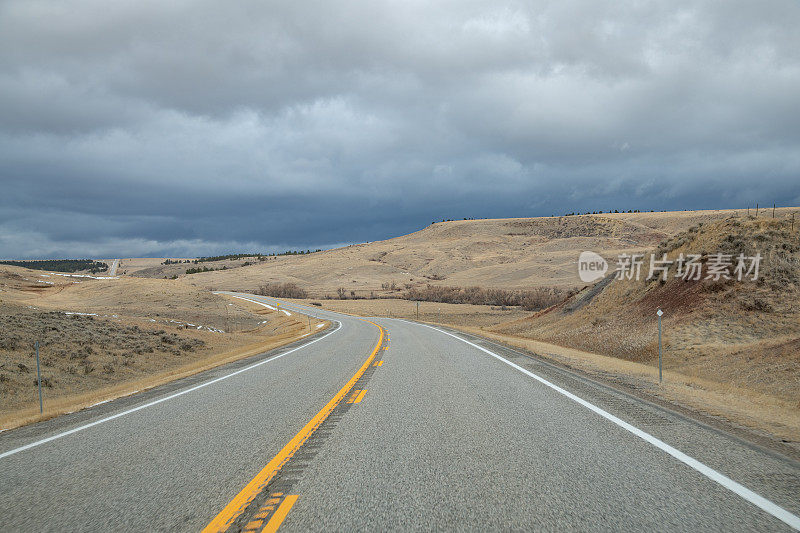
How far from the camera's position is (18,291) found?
5100cm

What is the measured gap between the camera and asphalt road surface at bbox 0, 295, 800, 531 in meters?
3.90

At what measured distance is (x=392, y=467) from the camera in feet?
16.5

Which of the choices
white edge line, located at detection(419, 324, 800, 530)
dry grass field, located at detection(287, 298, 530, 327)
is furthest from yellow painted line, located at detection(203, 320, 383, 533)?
dry grass field, located at detection(287, 298, 530, 327)

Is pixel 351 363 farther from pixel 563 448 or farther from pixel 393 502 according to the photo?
pixel 393 502

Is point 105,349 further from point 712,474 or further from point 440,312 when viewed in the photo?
point 440,312

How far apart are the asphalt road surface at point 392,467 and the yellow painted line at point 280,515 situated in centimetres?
2

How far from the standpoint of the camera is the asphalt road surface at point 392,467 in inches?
153

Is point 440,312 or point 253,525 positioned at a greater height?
point 253,525

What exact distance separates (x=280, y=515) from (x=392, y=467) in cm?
141

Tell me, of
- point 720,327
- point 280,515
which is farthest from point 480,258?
point 280,515

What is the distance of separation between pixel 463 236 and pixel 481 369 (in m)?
140

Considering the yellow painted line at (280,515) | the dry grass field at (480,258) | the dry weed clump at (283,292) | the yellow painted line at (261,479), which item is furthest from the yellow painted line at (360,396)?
the dry weed clump at (283,292)

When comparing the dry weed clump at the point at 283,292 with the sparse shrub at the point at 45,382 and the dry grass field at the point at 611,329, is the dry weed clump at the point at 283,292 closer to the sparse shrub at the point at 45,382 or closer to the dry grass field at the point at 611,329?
the dry grass field at the point at 611,329

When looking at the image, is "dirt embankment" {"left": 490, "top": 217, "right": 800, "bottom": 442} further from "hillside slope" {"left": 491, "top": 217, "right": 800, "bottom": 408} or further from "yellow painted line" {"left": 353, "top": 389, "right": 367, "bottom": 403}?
"yellow painted line" {"left": 353, "top": 389, "right": 367, "bottom": 403}
